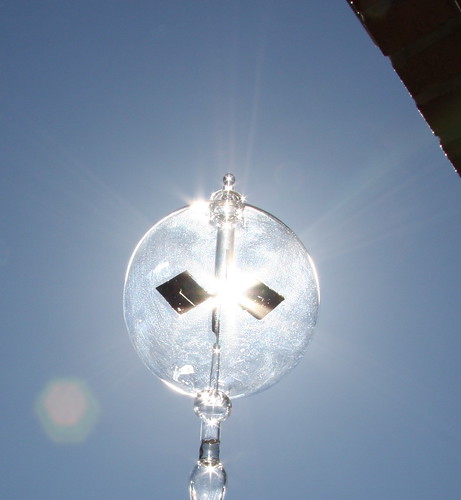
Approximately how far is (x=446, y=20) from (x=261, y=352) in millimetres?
1351

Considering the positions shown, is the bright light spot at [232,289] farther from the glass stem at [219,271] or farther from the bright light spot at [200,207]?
the bright light spot at [200,207]

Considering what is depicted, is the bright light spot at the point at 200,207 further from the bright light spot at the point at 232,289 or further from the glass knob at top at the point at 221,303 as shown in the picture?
the bright light spot at the point at 232,289

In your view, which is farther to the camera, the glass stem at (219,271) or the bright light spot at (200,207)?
the bright light spot at (200,207)

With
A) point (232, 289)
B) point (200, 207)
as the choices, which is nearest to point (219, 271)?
point (232, 289)

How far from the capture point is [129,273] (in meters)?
2.40

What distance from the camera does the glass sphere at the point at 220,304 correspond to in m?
2.16

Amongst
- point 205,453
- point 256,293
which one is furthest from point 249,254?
point 205,453

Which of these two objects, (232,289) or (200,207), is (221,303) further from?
(200,207)

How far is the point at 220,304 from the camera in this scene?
2199 millimetres

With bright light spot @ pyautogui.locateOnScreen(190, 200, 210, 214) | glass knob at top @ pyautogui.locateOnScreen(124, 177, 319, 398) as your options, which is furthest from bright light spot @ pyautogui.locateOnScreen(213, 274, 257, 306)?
bright light spot @ pyautogui.locateOnScreen(190, 200, 210, 214)

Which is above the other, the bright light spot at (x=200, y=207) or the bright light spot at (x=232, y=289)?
the bright light spot at (x=200, y=207)

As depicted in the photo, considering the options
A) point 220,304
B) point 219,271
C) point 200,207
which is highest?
point 200,207

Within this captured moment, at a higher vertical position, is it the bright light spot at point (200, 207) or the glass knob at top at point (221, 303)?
the bright light spot at point (200, 207)

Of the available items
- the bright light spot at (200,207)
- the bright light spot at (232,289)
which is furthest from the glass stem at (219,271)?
the bright light spot at (200,207)
